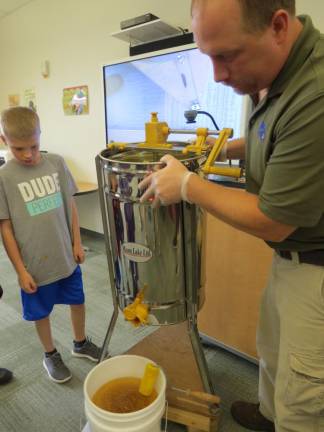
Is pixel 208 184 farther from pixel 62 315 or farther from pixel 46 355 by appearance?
pixel 62 315

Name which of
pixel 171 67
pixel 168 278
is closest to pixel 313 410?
pixel 168 278

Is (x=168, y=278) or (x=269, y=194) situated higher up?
(x=269, y=194)

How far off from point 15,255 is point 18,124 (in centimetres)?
52

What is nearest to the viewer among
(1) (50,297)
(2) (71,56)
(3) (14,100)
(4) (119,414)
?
(4) (119,414)

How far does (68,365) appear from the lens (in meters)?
1.55

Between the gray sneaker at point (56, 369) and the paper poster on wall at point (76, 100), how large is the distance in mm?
2220

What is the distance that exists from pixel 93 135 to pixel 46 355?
6.78ft

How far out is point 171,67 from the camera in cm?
212

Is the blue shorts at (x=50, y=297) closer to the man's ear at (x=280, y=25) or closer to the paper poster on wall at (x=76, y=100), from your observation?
the man's ear at (x=280, y=25)

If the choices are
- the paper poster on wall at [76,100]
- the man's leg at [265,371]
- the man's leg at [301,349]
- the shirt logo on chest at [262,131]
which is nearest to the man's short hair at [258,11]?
the shirt logo on chest at [262,131]

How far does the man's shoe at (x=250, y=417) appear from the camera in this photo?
1204 mm

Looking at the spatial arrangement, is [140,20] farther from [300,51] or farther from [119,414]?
[119,414]

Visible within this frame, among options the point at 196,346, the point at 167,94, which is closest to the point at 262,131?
the point at 196,346

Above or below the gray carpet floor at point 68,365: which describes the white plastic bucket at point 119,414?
above
